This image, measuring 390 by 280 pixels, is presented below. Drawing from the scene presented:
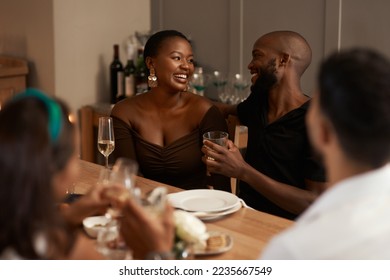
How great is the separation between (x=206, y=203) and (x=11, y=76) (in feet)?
7.51

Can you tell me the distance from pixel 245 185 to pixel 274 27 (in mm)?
1487

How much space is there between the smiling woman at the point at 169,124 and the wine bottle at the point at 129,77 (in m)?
1.24

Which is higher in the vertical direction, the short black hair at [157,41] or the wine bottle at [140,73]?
the short black hair at [157,41]

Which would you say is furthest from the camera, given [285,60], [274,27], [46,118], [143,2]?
[143,2]

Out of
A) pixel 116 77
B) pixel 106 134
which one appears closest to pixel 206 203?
pixel 106 134

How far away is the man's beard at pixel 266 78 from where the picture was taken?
2.75 metres

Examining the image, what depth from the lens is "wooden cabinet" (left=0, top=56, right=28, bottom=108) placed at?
404 cm

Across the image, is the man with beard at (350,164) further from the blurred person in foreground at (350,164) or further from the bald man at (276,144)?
the bald man at (276,144)

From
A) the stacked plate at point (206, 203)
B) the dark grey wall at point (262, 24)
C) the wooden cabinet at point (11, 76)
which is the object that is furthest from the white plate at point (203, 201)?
the wooden cabinet at point (11, 76)

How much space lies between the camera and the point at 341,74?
1.27 m

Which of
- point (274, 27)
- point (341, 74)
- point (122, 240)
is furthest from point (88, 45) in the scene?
point (341, 74)

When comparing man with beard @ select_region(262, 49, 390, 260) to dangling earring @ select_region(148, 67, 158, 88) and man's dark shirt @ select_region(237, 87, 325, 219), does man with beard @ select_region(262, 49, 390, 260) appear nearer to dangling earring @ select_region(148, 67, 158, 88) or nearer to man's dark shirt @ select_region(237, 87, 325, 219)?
man's dark shirt @ select_region(237, 87, 325, 219)

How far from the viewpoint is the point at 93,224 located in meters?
1.97
